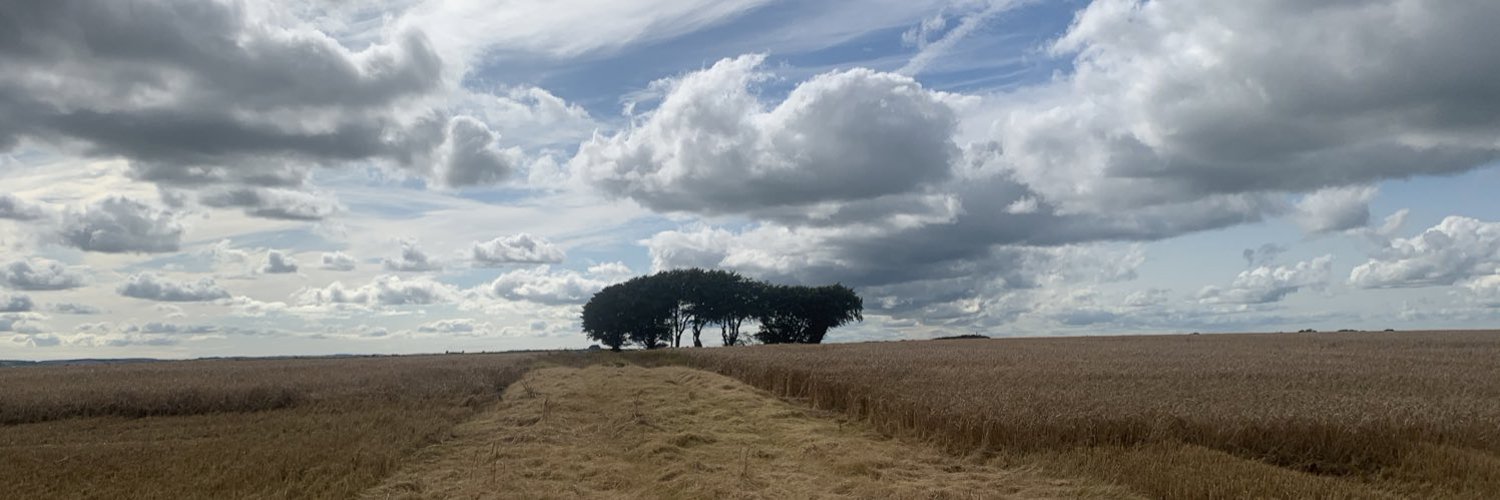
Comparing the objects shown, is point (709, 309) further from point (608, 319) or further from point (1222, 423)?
point (1222, 423)

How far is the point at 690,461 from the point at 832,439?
222 cm

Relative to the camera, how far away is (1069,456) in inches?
421

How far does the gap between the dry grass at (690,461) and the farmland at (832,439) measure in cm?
5

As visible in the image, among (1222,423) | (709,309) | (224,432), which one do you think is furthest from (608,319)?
(1222,423)

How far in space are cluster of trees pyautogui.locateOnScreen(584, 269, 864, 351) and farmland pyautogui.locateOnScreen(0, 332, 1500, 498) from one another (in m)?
65.7

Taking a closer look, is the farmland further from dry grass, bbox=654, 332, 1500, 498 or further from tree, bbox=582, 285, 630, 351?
tree, bbox=582, 285, 630, 351

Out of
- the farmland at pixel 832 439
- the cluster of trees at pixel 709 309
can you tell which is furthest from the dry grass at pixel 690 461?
the cluster of trees at pixel 709 309

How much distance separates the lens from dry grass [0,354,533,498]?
10258mm

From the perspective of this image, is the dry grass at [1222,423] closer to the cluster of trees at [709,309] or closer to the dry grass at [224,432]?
the dry grass at [224,432]

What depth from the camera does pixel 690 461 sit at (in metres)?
12.2

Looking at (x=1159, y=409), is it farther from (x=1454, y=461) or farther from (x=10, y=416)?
(x=10, y=416)

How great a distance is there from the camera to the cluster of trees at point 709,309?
3396 inches

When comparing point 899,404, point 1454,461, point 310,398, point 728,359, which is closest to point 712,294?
point 728,359

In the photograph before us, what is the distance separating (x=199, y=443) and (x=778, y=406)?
965 cm
